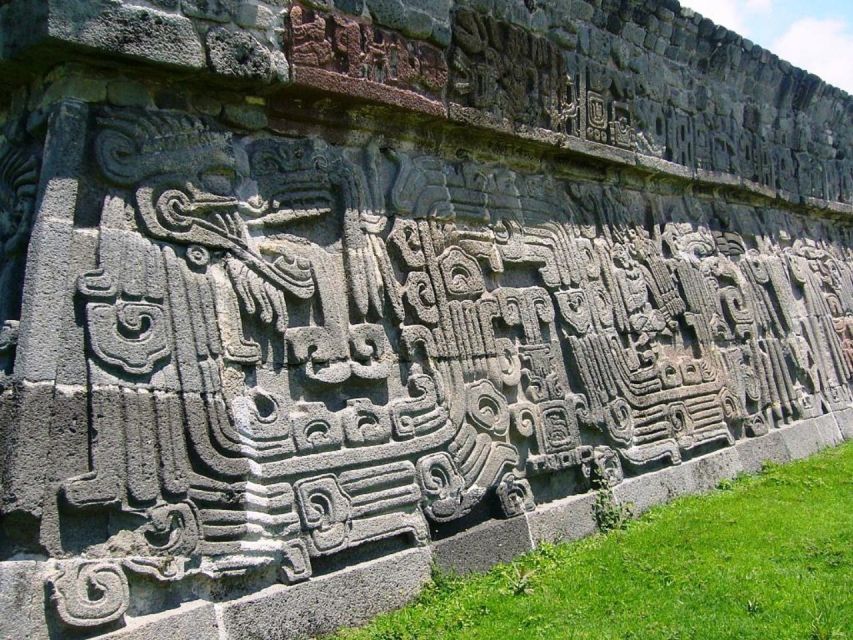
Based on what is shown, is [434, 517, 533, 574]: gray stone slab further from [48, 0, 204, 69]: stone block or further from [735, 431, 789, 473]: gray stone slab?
[735, 431, 789, 473]: gray stone slab

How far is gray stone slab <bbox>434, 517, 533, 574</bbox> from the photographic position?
13.7 feet

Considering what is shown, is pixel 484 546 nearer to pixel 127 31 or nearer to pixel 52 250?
pixel 52 250

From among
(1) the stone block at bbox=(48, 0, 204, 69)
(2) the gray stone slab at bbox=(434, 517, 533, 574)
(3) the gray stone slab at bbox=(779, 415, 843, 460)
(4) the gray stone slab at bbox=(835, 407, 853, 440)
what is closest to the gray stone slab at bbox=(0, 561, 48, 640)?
(2) the gray stone slab at bbox=(434, 517, 533, 574)

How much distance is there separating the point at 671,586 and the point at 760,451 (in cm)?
294

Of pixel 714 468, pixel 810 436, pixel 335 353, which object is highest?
pixel 335 353

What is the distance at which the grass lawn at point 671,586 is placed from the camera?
3621 mm

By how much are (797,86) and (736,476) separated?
13.9ft

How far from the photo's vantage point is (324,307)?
4004mm

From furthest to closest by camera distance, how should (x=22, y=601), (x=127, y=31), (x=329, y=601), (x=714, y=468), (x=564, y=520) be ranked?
(x=714, y=468), (x=564, y=520), (x=329, y=601), (x=127, y=31), (x=22, y=601)

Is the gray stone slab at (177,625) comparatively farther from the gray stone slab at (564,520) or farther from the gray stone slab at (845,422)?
the gray stone slab at (845,422)

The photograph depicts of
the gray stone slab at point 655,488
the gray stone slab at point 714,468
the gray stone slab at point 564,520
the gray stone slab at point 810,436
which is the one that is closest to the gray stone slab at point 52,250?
the gray stone slab at point 564,520

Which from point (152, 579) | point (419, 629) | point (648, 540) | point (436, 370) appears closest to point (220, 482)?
point (152, 579)

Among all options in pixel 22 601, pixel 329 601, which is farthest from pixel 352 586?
pixel 22 601

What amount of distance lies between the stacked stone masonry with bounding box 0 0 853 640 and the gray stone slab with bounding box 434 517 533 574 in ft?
0.06
